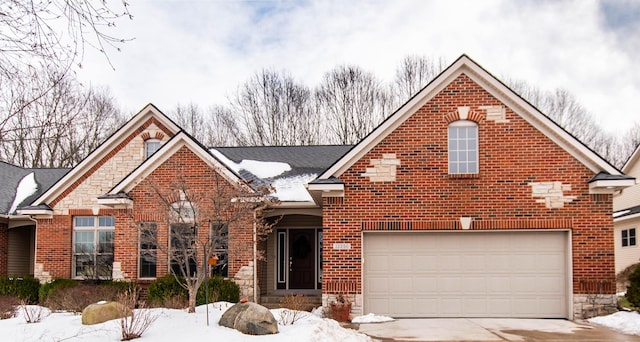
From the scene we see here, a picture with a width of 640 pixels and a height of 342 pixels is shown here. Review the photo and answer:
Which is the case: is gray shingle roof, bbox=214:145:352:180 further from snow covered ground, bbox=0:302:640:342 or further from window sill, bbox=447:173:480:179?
snow covered ground, bbox=0:302:640:342

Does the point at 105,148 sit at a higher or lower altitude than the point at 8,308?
higher

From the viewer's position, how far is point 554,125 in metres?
14.4

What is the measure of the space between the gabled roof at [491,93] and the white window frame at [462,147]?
97cm

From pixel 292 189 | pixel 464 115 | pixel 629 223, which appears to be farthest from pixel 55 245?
pixel 629 223

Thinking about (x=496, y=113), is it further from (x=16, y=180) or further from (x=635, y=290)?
(x=16, y=180)

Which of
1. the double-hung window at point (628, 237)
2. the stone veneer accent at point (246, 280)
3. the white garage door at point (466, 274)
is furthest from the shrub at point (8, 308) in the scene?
the double-hung window at point (628, 237)

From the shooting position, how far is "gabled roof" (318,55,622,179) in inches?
567

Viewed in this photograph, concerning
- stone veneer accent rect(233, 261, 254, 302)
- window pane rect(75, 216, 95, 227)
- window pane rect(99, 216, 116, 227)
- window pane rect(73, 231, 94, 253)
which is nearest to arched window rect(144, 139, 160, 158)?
window pane rect(99, 216, 116, 227)

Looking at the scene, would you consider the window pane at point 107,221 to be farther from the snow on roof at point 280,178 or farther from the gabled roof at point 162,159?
the snow on roof at point 280,178

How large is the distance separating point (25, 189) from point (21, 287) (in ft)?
17.6

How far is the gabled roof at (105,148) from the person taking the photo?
18.2m

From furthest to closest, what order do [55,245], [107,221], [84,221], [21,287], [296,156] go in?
[296,156] → [84,221] → [107,221] → [55,245] → [21,287]

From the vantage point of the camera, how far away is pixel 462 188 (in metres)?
14.5

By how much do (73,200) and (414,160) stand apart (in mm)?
10666
